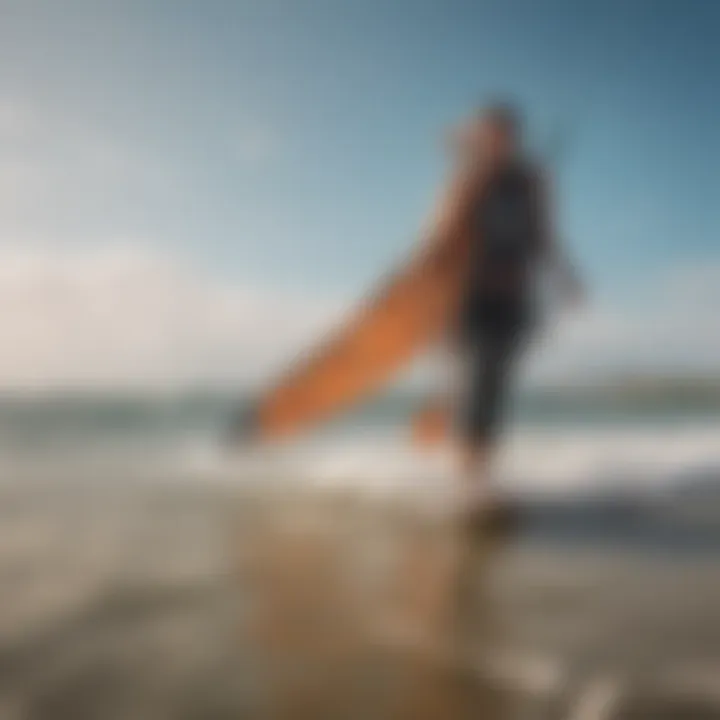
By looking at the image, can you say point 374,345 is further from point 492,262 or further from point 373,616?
point 373,616

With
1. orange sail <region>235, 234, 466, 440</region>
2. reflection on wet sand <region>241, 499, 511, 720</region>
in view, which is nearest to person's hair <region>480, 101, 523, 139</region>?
orange sail <region>235, 234, 466, 440</region>

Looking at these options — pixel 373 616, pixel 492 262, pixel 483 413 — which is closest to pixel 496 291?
pixel 492 262

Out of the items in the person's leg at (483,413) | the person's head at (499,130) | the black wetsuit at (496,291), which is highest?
the person's head at (499,130)

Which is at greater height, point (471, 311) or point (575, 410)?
point (471, 311)

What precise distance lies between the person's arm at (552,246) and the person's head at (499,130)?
73 millimetres

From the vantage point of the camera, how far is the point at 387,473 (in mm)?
1380

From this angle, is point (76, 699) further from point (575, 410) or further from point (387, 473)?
point (575, 410)

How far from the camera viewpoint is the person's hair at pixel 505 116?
134cm

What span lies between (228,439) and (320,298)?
0.29 metres

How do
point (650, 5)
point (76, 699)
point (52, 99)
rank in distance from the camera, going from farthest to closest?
point (650, 5) < point (52, 99) < point (76, 699)

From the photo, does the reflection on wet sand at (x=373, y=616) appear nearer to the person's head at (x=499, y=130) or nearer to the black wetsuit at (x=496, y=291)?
the black wetsuit at (x=496, y=291)

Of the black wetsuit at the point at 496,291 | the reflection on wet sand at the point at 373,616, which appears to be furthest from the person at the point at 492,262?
the reflection on wet sand at the point at 373,616

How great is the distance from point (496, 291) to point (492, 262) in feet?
0.16

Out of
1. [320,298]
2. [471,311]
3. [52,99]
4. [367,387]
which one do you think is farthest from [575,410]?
[52,99]
